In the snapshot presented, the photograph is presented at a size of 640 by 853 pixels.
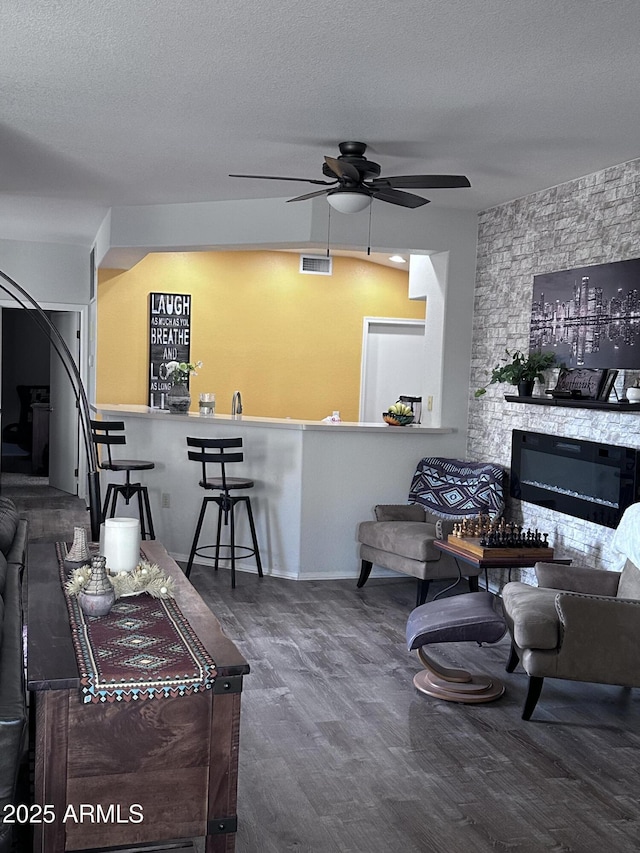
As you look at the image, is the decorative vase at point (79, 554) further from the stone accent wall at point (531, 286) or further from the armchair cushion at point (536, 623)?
the stone accent wall at point (531, 286)

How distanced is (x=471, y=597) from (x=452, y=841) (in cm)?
149

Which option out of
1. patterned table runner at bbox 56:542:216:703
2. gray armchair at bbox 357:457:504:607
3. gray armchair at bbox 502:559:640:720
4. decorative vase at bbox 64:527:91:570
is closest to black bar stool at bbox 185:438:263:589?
gray armchair at bbox 357:457:504:607

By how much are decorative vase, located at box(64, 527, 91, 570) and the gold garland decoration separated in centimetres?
20

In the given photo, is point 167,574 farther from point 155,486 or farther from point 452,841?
point 155,486

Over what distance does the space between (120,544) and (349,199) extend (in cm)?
237

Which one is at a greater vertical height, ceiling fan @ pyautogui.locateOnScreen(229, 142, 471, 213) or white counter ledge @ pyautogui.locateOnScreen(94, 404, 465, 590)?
ceiling fan @ pyautogui.locateOnScreen(229, 142, 471, 213)

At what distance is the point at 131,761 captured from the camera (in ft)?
7.01

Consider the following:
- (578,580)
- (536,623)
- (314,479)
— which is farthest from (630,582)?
(314,479)

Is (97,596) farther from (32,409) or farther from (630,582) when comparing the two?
(32,409)

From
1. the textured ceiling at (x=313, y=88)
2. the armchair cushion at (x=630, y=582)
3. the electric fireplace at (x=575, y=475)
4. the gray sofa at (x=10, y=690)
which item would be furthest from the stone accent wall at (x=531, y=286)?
the gray sofa at (x=10, y=690)

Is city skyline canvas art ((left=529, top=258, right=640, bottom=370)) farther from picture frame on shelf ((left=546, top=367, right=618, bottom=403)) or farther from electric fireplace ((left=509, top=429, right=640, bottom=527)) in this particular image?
electric fireplace ((left=509, top=429, right=640, bottom=527))

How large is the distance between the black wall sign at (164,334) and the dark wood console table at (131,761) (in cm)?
591

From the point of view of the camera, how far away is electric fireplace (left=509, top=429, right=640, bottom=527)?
4.57 meters

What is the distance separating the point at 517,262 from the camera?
5.81m
